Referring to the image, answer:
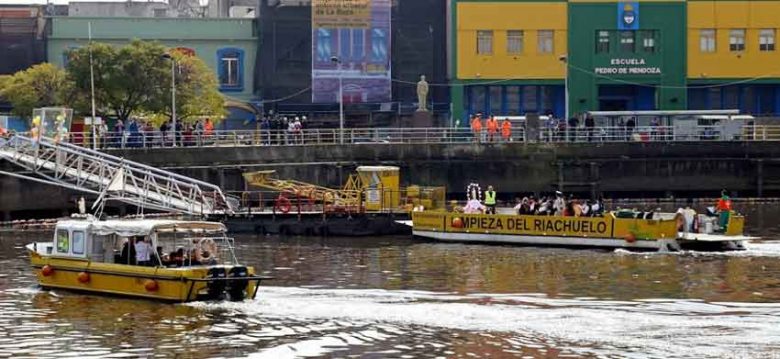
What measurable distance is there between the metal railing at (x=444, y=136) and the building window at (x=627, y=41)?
1409 cm

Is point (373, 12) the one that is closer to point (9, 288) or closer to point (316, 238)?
point (316, 238)

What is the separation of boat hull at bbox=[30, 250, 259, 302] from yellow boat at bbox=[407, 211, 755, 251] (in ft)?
55.2

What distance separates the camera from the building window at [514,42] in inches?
Result: 3698

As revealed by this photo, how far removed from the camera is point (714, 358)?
2991cm

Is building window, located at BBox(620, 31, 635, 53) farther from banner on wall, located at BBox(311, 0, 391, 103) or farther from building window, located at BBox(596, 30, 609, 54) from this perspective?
banner on wall, located at BBox(311, 0, 391, 103)

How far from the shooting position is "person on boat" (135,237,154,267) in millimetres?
39812

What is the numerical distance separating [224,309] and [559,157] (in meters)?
39.2

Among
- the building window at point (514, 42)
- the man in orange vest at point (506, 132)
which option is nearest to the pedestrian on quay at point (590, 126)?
the man in orange vest at point (506, 132)

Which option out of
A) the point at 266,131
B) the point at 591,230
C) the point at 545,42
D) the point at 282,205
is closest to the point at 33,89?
the point at 266,131

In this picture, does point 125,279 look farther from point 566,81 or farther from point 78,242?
point 566,81

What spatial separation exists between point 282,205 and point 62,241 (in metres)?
18.9

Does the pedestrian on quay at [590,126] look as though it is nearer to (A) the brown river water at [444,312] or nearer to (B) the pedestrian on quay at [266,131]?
(B) the pedestrian on quay at [266,131]

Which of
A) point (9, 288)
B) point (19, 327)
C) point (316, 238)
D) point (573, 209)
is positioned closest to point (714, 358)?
point (19, 327)

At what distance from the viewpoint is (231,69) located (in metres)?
95.3
